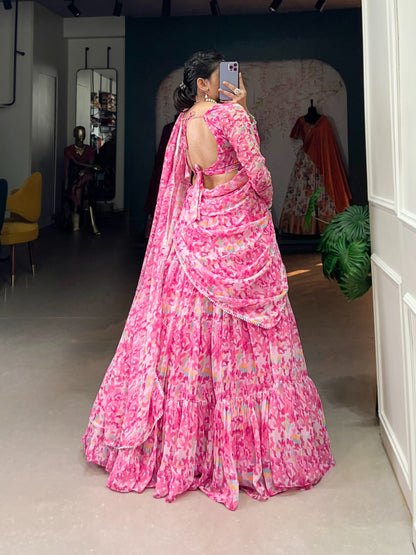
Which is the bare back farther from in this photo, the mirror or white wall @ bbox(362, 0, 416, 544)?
the mirror

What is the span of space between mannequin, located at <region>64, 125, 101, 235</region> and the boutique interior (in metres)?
0.04

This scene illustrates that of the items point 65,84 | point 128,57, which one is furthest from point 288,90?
point 65,84

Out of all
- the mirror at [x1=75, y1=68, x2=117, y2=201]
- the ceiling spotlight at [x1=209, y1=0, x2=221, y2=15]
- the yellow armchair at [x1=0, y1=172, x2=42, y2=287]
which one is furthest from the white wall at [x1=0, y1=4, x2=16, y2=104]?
the yellow armchair at [x1=0, y1=172, x2=42, y2=287]

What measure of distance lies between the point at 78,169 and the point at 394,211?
8.60 m

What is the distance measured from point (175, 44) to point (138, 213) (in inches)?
103

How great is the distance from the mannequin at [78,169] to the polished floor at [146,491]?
5.56 metres

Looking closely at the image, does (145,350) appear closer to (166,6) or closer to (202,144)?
(202,144)

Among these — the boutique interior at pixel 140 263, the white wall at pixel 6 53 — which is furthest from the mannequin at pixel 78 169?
the white wall at pixel 6 53

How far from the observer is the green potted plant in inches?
103

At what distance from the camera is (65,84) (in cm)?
1093

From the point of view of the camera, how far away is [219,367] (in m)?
2.10

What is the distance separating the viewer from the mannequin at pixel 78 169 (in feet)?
32.7

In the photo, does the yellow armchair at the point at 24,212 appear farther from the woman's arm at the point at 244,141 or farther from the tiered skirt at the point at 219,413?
the woman's arm at the point at 244,141

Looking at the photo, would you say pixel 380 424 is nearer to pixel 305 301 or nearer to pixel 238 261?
pixel 238 261
